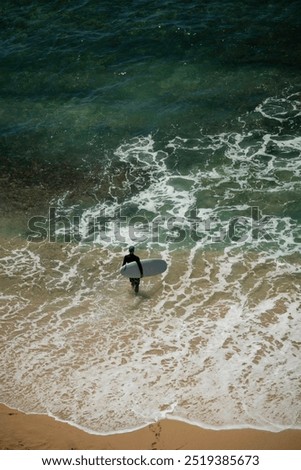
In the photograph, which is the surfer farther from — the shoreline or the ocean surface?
the shoreline

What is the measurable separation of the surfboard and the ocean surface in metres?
0.45

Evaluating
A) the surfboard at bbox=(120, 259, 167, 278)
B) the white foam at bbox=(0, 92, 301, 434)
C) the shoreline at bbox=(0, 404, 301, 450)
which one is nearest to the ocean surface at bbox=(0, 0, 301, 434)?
the white foam at bbox=(0, 92, 301, 434)

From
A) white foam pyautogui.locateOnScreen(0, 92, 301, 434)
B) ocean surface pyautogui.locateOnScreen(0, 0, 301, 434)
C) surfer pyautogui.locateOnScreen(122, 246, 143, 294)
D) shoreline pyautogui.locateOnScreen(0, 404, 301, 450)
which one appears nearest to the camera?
shoreline pyautogui.locateOnScreen(0, 404, 301, 450)

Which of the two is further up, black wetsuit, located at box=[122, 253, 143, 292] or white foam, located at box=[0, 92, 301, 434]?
black wetsuit, located at box=[122, 253, 143, 292]

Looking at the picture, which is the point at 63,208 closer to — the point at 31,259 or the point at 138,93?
the point at 31,259

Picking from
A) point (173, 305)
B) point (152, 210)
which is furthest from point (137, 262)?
point (152, 210)

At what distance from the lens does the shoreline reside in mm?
13766

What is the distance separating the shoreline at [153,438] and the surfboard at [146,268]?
523 cm

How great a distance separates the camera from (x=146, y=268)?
18.7 meters

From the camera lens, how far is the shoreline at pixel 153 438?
45.2ft

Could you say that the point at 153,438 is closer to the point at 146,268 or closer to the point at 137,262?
the point at 137,262
